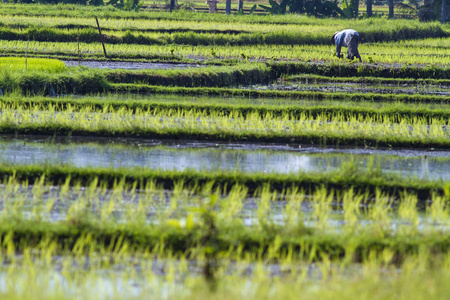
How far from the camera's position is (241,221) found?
492 cm

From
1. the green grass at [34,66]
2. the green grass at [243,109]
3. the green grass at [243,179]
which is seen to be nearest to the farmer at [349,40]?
the green grass at [243,109]

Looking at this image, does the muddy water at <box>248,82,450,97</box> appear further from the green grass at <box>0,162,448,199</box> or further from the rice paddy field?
the green grass at <box>0,162,448,199</box>

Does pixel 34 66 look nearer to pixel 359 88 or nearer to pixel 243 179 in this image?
pixel 359 88

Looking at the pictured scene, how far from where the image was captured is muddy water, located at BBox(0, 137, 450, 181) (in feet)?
23.5

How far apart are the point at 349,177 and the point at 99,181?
2665 millimetres

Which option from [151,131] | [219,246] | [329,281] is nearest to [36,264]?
[219,246]

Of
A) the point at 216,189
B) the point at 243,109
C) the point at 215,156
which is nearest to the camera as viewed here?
the point at 216,189

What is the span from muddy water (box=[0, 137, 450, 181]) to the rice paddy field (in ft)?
0.13

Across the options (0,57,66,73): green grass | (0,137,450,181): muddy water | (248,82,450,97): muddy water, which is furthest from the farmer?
(0,137,450,181): muddy water

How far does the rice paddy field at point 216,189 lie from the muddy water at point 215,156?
0.13ft

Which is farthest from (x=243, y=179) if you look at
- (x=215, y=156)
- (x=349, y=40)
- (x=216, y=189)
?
(x=349, y=40)

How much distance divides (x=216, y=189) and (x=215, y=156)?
167 centimetres

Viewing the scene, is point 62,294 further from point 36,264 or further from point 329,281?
point 329,281

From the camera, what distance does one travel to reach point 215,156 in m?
7.82
